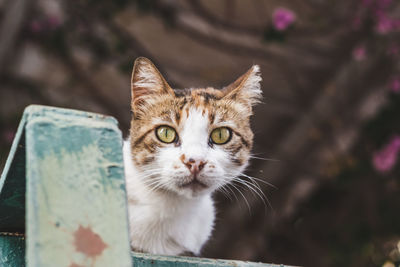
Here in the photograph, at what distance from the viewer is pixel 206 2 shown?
143 inches

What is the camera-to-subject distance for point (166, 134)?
1.64m

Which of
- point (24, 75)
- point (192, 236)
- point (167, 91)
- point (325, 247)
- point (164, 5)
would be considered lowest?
point (325, 247)

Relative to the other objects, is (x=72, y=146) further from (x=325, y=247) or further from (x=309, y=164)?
(x=325, y=247)

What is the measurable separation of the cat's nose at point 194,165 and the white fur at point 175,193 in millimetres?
11

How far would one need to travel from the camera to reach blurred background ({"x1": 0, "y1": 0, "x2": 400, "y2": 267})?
3.60 metres

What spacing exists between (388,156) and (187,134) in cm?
270

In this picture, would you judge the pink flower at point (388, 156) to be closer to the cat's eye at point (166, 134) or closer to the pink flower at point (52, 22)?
the cat's eye at point (166, 134)

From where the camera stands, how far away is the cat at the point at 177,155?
157 centimetres

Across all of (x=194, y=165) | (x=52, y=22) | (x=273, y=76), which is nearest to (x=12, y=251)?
(x=194, y=165)

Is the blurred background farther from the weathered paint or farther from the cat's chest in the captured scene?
the weathered paint

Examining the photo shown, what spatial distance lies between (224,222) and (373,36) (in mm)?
2101

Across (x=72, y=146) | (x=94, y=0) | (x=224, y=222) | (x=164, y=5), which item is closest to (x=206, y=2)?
(x=164, y=5)

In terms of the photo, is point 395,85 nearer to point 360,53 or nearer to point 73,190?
point 360,53

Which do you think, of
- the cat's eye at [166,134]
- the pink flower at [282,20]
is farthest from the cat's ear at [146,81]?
the pink flower at [282,20]
